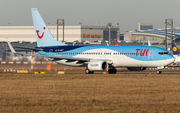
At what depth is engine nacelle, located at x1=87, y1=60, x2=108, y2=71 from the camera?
46125 mm

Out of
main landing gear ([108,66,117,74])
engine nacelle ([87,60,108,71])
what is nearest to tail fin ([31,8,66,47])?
engine nacelle ([87,60,108,71])

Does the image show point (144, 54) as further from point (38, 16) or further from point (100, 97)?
point (100, 97)

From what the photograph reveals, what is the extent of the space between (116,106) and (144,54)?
2933cm

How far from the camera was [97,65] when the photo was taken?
46.3 m

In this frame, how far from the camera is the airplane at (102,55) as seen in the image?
1812 inches

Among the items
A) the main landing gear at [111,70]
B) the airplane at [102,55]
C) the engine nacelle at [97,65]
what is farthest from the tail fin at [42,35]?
the main landing gear at [111,70]

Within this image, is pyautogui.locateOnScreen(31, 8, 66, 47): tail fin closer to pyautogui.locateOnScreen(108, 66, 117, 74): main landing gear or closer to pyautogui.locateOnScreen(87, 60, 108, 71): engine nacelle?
pyautogui.locateOnScreen(87, 60, 108, 71): engine nacelle

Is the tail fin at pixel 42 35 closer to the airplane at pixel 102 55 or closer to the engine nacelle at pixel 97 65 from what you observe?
the airplane at pixel 102 55

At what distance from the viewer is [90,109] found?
16625 mm

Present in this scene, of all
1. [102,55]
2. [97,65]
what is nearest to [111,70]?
[102,55]

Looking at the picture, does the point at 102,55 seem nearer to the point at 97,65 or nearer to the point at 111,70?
the point at 111,70

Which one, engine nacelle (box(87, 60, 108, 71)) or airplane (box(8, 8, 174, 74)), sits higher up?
airplane (box(8, 8, 174, 74))

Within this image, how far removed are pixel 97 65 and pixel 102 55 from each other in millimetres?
2820

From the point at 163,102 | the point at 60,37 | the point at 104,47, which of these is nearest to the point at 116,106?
the point at 163,102
